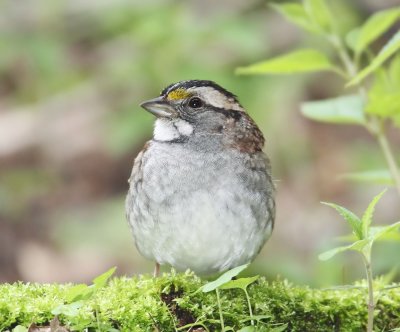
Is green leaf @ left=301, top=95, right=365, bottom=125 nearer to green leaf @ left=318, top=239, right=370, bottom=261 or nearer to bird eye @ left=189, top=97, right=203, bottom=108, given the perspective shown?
bird eye @ left=189, top=97, right=203, bottom=108

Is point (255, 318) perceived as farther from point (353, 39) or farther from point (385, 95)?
point (353, 39)

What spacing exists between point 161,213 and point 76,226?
3.87m

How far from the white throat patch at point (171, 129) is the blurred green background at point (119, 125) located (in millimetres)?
2322

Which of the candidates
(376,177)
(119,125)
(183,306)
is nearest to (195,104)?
(376,177)

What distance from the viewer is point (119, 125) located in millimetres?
6922

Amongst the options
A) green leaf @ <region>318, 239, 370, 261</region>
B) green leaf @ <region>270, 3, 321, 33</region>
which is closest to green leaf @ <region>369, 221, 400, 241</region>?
green leaf @ <region>318, 239, 370, 261</region>

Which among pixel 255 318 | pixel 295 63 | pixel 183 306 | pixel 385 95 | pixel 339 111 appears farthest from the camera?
pixel 339 111

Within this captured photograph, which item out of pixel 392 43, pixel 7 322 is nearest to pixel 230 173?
pixel 392 43

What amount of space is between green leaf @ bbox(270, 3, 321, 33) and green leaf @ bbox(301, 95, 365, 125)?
284 mm

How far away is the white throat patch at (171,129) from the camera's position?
3.69 meters

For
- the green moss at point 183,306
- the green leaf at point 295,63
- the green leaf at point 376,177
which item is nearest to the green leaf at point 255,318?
the green moss at point 183,306

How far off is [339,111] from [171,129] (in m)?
0.75

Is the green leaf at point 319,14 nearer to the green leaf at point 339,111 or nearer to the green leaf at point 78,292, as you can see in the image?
the green leaf at point 339,111

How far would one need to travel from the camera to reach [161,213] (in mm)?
3330
